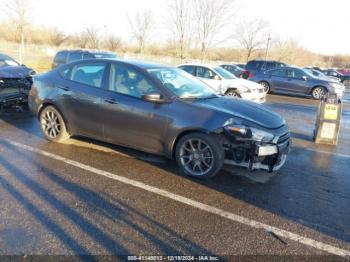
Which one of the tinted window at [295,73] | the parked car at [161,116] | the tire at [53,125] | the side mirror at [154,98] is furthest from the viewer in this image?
the tinted window at [295,73]

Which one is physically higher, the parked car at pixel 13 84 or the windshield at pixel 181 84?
the windshield at pixel 181 84

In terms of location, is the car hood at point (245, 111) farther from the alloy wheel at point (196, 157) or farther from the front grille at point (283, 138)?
the alloy wheel at point (196, 157)

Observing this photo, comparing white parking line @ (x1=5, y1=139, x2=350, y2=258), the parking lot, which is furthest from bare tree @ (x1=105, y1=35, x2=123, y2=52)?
white parking line @ (x1=5, y1=139, x2=350, y2=258)

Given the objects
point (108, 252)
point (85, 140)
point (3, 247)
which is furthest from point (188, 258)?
point (85, 140)

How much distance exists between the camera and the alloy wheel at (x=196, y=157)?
183 inches

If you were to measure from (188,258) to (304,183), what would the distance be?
8.35 ft

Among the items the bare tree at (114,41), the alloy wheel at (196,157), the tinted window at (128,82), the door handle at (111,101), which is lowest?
the alloy wheel at (196,157)

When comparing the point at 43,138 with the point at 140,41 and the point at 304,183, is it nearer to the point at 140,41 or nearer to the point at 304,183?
the point at 304,183

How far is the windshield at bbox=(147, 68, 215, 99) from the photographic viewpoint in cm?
510

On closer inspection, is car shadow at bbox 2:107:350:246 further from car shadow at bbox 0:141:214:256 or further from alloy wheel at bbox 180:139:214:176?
car shadow at bbox 0:141:214:256

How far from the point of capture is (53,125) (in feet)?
20.1

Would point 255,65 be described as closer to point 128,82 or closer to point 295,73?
point 295,73

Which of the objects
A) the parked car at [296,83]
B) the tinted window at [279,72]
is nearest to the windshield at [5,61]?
the parked car at [296,83]

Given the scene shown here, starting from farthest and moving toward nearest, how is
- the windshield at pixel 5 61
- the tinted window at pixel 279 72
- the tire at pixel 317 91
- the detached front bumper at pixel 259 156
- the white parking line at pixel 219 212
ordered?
the tinted window at pixel 279 72 → the tire at pixel 317 91 → the windshield at pixel 5 61 → the detached front bumper at pixel 259 156 → the white parking line at pixel 219 212
